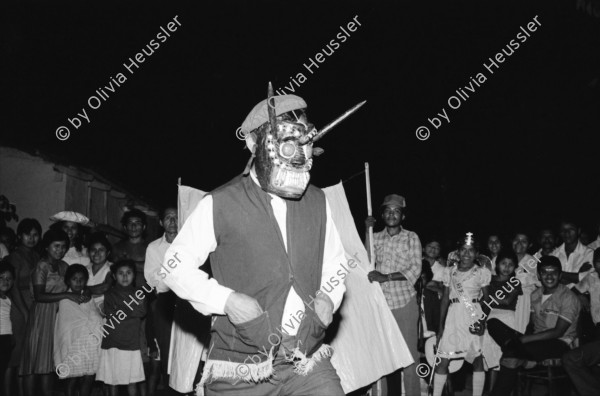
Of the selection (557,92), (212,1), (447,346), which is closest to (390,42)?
(557,92)

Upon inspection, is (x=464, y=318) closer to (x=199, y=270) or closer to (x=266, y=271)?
(x=266, y=271)

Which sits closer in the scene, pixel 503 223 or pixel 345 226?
Answer: pixel 345 226

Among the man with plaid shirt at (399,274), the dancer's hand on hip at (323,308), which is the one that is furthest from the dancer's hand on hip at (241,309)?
the man with plaid shirt at (399,274)

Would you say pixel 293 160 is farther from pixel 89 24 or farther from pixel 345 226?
pixel 89 24

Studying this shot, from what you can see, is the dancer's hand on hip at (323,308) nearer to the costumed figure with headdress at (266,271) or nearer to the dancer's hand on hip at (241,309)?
the costumed figure with headdress at (266,271)

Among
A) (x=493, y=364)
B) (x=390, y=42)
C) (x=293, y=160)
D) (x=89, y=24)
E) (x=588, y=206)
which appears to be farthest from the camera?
(x=89, y=24)

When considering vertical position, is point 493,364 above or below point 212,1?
below

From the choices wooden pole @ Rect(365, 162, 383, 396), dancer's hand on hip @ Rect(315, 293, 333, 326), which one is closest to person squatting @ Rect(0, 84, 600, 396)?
dancer's hand on hip @ Rect(315, 293, 333, 326)

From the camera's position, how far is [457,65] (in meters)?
17.0

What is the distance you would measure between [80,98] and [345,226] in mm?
11450

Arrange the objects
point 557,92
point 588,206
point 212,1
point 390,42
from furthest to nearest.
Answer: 1. point 212,1
2. point 390,42
3. point 557,92
4. point 588,206

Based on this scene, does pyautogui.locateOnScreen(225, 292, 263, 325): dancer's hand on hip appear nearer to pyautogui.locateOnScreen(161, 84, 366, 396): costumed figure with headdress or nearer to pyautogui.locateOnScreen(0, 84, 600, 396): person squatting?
pyautogui.locateOnScreen(161, 84, 366, 396): costumed figure with headdress

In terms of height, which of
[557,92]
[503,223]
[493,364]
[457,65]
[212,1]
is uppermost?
[212,1]

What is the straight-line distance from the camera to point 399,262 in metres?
7.46
